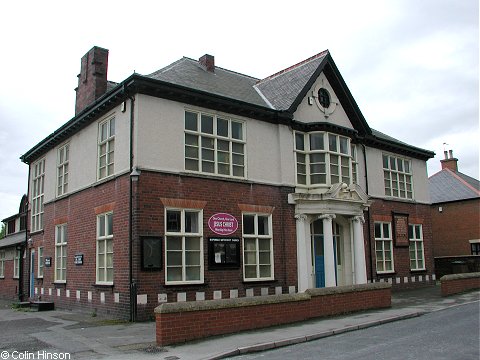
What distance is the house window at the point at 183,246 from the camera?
52.1 ft

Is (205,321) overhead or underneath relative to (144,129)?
underneath

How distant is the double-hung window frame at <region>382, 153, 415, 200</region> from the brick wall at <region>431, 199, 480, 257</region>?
10272mm

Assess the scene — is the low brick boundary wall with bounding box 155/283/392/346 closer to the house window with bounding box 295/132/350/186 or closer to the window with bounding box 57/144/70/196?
the house window with bounding box 295/132/350/186

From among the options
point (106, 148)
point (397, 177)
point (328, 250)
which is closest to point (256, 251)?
point (328, 250)

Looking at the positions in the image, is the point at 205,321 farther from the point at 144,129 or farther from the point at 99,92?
the point at 99,92

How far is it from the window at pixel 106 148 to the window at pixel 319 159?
24.2ft

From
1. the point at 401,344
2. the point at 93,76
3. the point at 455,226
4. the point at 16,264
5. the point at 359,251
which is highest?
the point at 93,76

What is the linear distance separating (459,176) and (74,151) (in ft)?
96.8

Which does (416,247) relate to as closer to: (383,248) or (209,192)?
(383,248)

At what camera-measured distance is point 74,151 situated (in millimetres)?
20516

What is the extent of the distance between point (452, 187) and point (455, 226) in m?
3.26

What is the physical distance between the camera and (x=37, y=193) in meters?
25.1

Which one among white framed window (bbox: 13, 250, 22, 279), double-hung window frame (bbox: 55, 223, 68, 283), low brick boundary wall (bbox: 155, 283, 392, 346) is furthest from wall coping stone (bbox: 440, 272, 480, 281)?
white framed window (bbox: 13, 250, 22, 279)

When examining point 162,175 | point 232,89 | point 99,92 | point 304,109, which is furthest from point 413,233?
point 99,92
